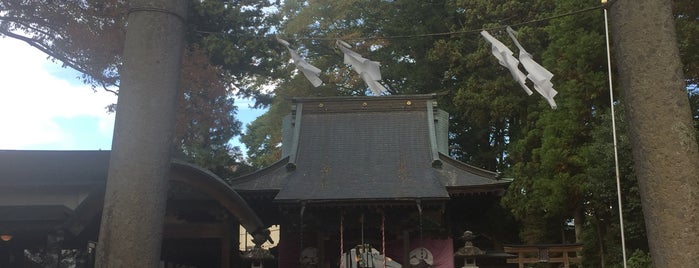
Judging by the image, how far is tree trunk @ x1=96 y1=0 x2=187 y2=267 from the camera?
4.24 metres

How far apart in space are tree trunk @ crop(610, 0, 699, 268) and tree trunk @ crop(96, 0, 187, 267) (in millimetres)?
3868

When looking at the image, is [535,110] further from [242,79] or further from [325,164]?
[242,79]

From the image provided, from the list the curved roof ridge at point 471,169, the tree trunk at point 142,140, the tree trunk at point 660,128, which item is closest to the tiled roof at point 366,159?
the curved roof ridge at point 471,169

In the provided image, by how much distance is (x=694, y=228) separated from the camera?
432cm

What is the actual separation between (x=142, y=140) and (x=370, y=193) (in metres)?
8.04

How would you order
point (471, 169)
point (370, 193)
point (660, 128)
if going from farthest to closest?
point (471, 169), point (370, 193), point (660, 128)

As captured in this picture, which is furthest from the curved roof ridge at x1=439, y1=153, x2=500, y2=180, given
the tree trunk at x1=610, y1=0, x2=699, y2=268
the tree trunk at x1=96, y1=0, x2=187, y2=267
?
the tree trunk at x1=96, y1=0, x2=187, y2=267

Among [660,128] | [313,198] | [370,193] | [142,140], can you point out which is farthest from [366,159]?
[142,140]

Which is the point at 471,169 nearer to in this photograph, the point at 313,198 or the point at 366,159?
the point at 366,159

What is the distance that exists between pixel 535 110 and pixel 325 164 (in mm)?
8158

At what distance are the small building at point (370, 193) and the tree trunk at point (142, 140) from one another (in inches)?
289

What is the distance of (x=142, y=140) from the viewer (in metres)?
4.37

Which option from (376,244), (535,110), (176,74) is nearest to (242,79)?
(376,244)

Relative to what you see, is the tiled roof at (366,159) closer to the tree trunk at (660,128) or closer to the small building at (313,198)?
the small building at (313,198)
